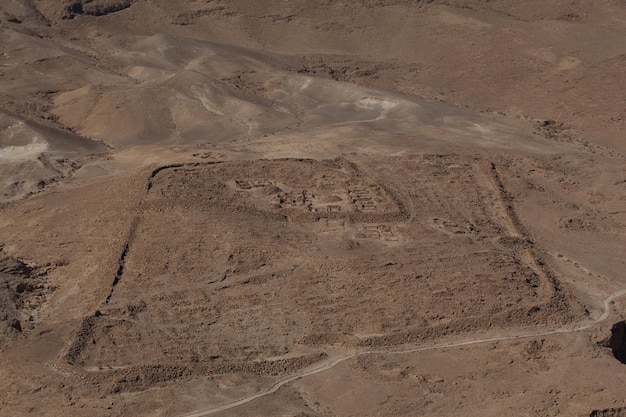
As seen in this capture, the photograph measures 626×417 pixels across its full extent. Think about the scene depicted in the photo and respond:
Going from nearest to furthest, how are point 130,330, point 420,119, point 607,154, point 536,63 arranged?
point 130,330, point 607,154, point 420,119, point 536,63

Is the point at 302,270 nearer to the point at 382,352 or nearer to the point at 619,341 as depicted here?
the point at 382,352

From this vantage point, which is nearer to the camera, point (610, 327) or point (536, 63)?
point (610, 327)

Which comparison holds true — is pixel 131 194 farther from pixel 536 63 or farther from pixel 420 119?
pixel 536 63

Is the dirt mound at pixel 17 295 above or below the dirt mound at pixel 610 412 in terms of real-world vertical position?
above

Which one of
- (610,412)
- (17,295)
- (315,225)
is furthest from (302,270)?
(610,412)

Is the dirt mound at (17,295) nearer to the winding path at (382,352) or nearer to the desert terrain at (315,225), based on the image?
the desert terrain at (315,225)

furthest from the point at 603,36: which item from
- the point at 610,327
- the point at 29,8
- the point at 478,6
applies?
the point at 29,8

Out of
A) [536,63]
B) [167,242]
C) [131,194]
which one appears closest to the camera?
[167,242]

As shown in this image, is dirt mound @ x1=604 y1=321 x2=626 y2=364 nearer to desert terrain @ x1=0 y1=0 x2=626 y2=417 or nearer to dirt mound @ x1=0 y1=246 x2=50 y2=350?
desert terrain @ x1=0 y1=0 x2=626 y2=417

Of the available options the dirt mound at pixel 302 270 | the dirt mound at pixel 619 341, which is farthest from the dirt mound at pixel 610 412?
the dirt mound at pixel 302 270

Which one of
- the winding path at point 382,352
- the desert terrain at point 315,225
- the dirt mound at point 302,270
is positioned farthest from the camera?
the dirt mound at point 302,270
